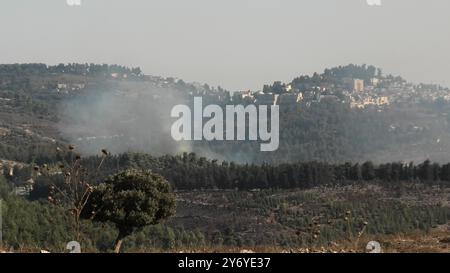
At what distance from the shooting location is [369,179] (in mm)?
111062

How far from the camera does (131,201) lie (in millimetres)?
22109

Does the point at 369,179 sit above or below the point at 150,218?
below

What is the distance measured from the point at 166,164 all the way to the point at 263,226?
49.8 metres

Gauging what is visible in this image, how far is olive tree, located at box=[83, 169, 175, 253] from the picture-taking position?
21172 millimetres

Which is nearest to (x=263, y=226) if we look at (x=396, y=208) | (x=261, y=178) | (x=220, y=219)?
(x=220, y=219)

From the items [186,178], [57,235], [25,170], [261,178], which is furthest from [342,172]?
[57,235]

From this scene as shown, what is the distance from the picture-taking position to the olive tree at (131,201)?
21.2m

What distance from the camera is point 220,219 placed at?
94875mm

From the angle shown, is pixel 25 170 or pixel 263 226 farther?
pixel 25 170

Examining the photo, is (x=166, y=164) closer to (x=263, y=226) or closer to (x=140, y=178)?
(x=263, y=226)
